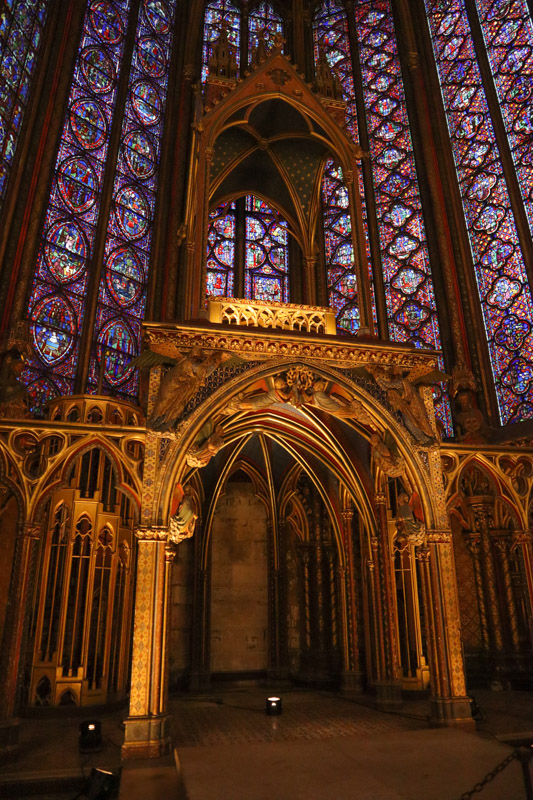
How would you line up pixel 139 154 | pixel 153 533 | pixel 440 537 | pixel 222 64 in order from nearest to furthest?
pixel 153 533 < pixel 440 537 < pixel 222 64 < pixel 139 154

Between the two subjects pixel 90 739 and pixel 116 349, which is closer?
pixel 90 739

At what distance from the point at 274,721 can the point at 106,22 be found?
58.7ft

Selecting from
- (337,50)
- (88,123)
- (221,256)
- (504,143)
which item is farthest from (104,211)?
(337,50)

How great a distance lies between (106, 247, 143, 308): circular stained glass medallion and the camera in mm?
14672

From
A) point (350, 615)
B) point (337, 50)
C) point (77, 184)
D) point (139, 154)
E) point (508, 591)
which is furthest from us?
point (337, 50)

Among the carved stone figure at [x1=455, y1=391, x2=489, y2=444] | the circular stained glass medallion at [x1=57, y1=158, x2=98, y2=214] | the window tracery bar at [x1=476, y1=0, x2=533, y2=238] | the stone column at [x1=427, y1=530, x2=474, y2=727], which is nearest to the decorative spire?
the circular stained glass medallion at [x1=57, y1=158, x2=98, y2=214]

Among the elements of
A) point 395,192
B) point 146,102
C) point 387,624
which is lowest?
point 387,624

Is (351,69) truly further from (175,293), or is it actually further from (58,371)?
(58,371)

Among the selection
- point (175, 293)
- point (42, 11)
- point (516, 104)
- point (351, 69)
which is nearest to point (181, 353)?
point (175, 293)

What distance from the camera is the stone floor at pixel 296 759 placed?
5367 millimetres

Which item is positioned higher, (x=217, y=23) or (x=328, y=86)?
(x=217, y=23)

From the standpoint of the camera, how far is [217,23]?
19531 mm

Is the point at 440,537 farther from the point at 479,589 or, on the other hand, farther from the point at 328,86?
the point at 328,86

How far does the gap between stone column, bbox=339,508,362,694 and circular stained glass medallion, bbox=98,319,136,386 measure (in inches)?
233
